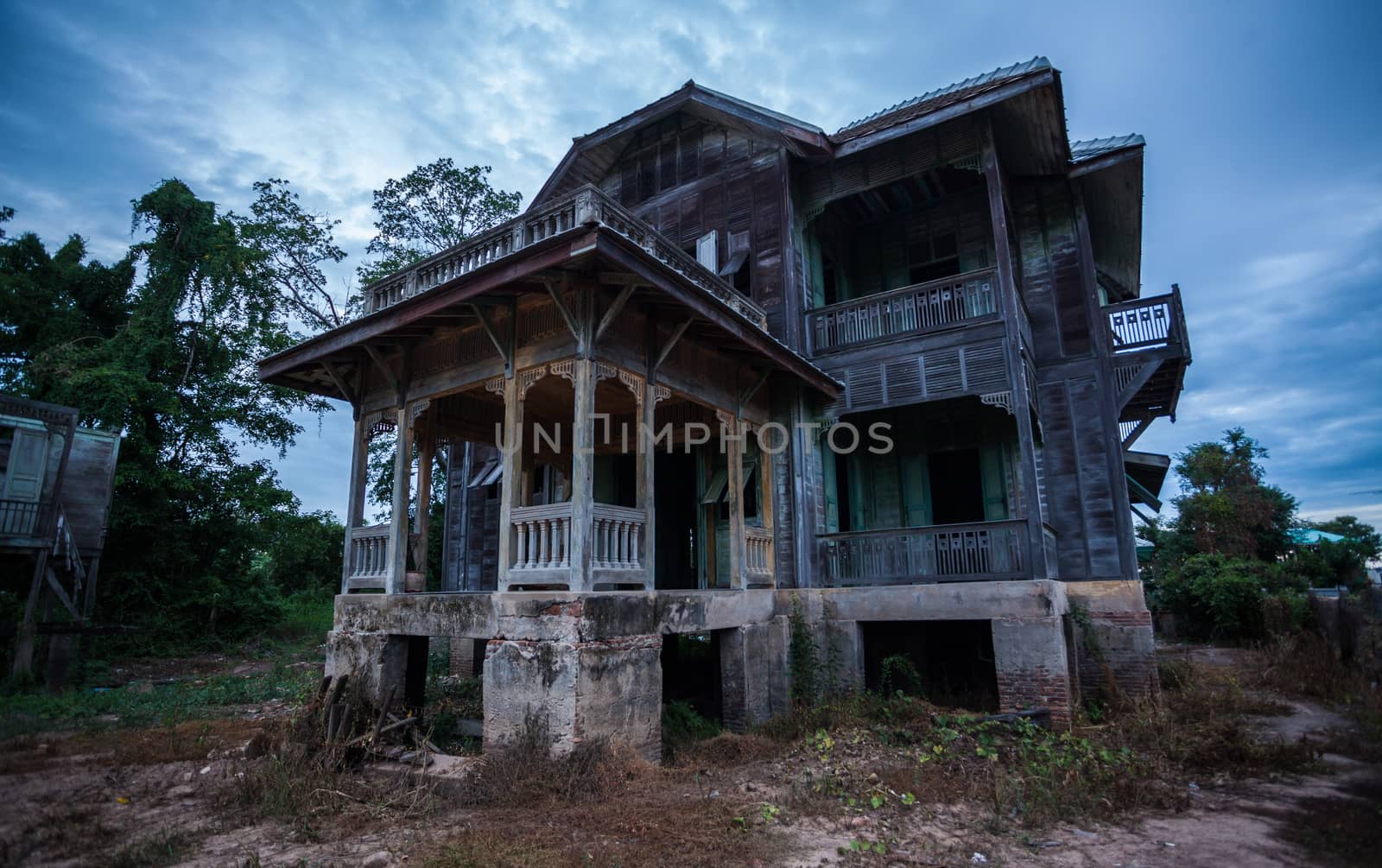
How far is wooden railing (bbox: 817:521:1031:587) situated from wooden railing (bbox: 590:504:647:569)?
3760 millimetres

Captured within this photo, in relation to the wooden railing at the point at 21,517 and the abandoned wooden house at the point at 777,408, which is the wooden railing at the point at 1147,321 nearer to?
the abandoned wooden house at the point at 777,408

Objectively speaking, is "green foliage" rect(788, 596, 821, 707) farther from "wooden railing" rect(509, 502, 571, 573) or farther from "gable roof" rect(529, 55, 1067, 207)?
"gable roof" rect(529, 55, 1067, 207)

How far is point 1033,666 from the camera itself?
9.06 m

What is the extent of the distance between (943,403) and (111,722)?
1398 centimetres

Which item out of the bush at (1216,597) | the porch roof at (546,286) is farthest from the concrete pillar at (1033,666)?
the bush at (1216,597)

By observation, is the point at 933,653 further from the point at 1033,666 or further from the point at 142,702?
the point at 142,702

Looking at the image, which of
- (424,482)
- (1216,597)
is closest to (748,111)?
(424,482)

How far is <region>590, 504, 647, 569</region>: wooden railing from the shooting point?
7891 mm

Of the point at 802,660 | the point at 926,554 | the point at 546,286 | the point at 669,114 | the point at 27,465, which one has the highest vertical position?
the point at 669,114

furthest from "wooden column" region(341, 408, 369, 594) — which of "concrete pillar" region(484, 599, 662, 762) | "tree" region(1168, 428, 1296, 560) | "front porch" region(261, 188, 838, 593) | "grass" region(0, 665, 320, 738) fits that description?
"tree" region(1168, 428, 1296, 560)

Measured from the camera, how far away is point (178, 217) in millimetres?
22016

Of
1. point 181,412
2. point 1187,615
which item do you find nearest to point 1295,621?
point 1187,615

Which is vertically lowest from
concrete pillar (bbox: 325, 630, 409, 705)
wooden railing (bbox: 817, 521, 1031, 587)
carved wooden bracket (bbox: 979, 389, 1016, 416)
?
concrete pillar (bbox: 325, 630, 409, 705)

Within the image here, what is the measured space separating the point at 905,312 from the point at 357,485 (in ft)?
28.6
